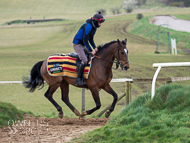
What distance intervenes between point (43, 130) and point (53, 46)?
2498cm

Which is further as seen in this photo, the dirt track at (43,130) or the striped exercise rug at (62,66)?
the striped exercise rug at (62,66)

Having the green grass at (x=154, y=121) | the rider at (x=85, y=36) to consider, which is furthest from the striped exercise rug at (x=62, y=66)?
the green grass at (x=154, y=121)

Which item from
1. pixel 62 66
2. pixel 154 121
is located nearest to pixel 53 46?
pixel 62 66

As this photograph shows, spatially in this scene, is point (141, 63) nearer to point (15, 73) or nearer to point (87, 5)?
point (15, 73)

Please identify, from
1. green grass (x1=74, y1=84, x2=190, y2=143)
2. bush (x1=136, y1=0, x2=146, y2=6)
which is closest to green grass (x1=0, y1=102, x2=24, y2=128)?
green grass (x1=74, y1=84, x2=190, y2=143)

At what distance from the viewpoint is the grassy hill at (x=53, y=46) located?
1102cm

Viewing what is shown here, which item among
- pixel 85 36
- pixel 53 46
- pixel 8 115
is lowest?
pixel 8 115

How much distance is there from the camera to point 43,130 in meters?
5.49

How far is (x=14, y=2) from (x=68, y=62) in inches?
2469

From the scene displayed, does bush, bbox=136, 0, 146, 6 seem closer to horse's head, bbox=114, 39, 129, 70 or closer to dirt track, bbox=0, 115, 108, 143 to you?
horse's head, bbox=114, 39, 129, 70

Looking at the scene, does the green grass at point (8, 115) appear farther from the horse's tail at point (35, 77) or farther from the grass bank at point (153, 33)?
the grass bank at point (153, 33)

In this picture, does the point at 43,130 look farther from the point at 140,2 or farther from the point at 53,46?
the point at 140,2

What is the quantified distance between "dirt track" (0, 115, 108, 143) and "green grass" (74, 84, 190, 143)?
24.4 inches

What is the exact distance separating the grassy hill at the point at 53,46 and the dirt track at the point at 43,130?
133cm
